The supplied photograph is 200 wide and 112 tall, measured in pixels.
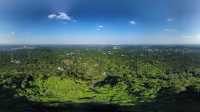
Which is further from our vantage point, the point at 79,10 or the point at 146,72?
the point at 146,72

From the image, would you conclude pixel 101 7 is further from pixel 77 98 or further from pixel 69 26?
pixel 77 98

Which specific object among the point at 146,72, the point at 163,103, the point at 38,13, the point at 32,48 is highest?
the point at 38,13

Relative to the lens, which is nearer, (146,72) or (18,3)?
(18,3)

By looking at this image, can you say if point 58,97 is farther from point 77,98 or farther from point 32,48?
point 32,48

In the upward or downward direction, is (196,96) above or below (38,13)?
below

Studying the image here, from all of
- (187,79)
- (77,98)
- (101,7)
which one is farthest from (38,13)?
(187,79)

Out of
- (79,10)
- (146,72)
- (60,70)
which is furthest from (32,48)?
(146,72)
